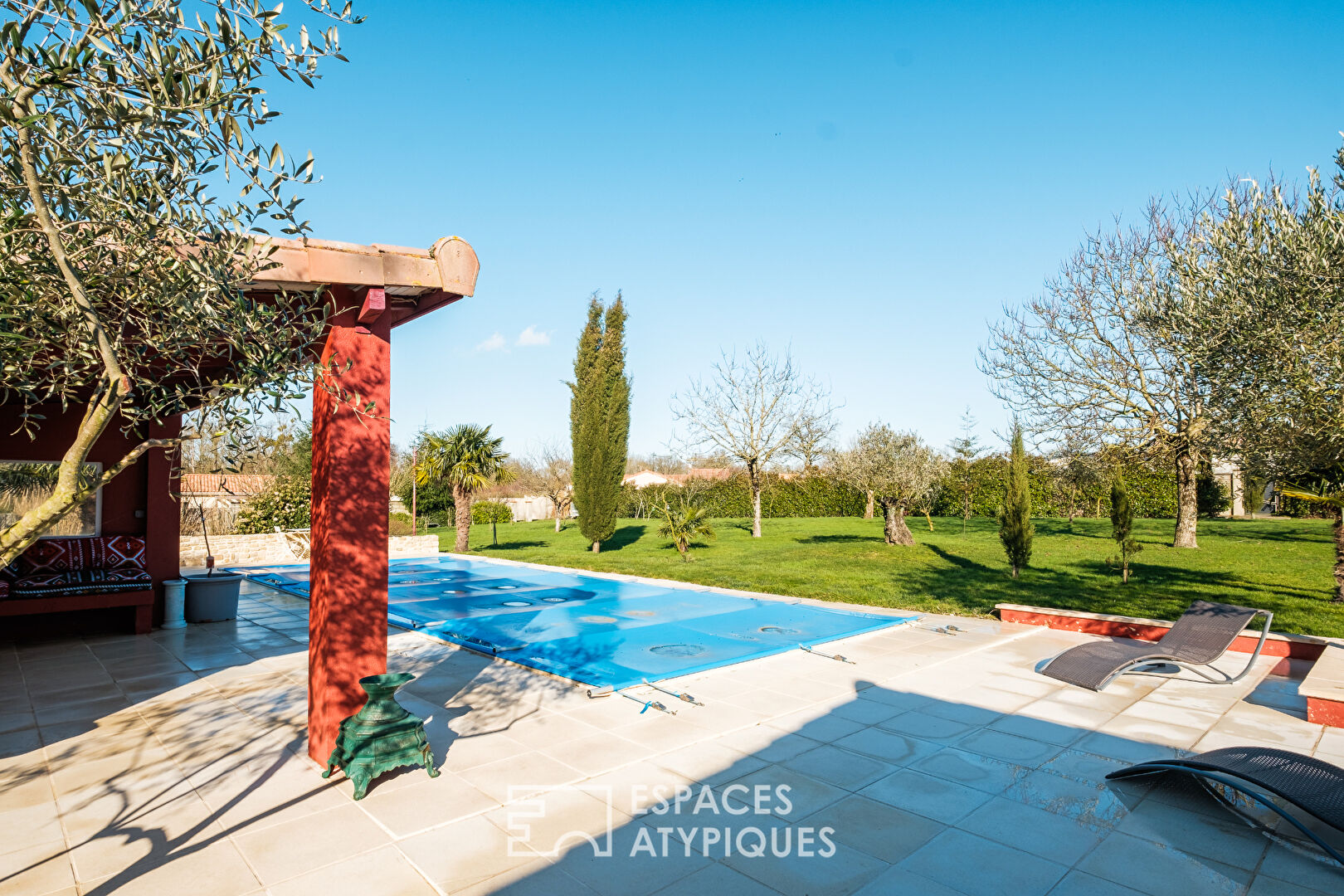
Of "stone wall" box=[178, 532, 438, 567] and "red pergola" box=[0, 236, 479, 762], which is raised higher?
"red pergola" box=[0, 236, 479, 762]

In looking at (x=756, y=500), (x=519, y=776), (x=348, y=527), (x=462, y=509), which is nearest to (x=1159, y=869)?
(x=519, y=776)

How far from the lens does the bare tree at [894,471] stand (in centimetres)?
1875

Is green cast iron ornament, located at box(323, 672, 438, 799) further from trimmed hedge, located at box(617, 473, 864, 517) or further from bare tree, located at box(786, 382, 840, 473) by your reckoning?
trimmed hedge, located at box(617, 473, 864, 517)

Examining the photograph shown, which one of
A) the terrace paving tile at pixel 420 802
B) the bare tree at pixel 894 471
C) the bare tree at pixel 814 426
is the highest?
the bare tree at pixel 814 426

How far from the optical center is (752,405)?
26266 millimetres

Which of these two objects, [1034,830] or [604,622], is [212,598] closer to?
[604,622]

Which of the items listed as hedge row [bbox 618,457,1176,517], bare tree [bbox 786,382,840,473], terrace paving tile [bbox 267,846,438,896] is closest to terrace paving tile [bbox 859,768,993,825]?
terrace paving tile [bbox 267,846,438,896]

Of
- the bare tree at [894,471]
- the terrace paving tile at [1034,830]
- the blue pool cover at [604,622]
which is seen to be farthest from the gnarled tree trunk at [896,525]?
the terrace paving tile at [1034,830]

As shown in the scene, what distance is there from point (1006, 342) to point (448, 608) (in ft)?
44.2

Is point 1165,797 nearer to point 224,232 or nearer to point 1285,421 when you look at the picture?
point 1285,421

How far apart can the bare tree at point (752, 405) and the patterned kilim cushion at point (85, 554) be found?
19.0 m

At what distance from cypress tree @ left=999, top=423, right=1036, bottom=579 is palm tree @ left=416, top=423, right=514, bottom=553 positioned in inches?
562

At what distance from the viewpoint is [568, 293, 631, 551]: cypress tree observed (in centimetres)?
2128

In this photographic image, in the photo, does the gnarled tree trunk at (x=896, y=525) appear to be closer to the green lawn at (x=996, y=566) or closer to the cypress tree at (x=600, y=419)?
the green lawn at (x=996, y=566)
